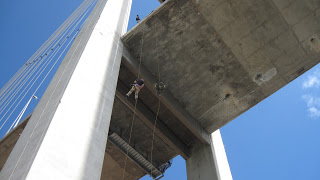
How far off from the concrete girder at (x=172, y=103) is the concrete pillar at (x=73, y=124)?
142cm

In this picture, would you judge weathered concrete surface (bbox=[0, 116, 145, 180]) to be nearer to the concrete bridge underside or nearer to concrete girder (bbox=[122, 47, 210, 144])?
the concrete bridge underside

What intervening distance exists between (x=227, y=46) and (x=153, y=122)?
12.7 feet

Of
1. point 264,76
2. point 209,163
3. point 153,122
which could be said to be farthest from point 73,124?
point 264,76

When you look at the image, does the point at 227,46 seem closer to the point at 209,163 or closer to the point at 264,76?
the point at 264,76

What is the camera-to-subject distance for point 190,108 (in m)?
11.8

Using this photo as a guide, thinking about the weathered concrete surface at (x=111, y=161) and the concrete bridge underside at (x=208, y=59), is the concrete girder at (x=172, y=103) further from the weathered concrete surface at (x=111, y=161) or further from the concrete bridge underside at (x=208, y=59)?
the weathered concrete surface at (x=111, y=161)

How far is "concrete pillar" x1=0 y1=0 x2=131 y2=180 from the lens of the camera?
4652 mm

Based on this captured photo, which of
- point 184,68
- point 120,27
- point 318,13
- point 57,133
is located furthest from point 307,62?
point 57,133

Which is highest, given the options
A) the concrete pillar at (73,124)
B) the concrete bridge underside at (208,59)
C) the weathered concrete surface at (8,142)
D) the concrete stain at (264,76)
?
the concrete pillar at (73,124)

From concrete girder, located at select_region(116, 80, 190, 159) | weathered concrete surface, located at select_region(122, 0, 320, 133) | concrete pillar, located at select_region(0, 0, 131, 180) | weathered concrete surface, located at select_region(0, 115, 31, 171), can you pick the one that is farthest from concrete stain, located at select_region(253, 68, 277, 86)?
weathered concrete surface, located at select_region(0, 115, 31, 171)

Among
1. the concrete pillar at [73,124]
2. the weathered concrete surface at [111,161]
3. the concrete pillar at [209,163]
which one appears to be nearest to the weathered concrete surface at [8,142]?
the weathered concrete surface at [111,161]

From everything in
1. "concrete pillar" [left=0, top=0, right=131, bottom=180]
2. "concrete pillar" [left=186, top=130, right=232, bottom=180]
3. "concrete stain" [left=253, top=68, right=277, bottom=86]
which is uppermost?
"concrete pillar" [left=0, top=0, right=131, bottom=180]

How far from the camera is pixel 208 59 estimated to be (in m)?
10.5

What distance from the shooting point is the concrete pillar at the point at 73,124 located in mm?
4652
